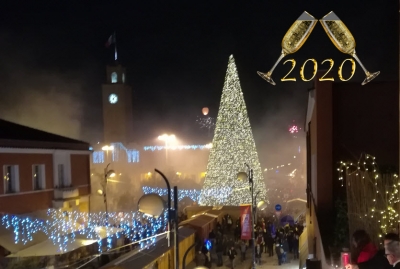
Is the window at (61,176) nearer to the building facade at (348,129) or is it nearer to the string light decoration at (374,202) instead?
the building facade at (348,129)

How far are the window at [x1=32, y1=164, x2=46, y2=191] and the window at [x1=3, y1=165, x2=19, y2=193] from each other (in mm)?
1641

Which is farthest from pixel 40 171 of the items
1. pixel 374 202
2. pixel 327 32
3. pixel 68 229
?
pixel 374 202

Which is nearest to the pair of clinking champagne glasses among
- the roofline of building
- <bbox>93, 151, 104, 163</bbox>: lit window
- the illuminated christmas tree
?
the roofline of building

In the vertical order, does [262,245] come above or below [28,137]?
below

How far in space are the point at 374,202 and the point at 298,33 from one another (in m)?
7.28

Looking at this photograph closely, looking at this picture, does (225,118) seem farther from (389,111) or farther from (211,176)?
(389,111)

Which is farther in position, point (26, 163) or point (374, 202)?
point (26, 163)

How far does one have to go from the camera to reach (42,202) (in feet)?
77.8

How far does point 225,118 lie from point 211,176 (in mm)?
4349

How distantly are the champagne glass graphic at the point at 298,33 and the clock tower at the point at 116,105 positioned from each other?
181 feet

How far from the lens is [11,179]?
71.2 ft

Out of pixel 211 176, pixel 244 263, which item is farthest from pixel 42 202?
pixel 211 176

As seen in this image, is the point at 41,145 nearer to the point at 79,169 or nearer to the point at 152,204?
the point at 79,169

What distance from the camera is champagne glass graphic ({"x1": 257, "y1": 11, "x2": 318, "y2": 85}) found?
16592mm
